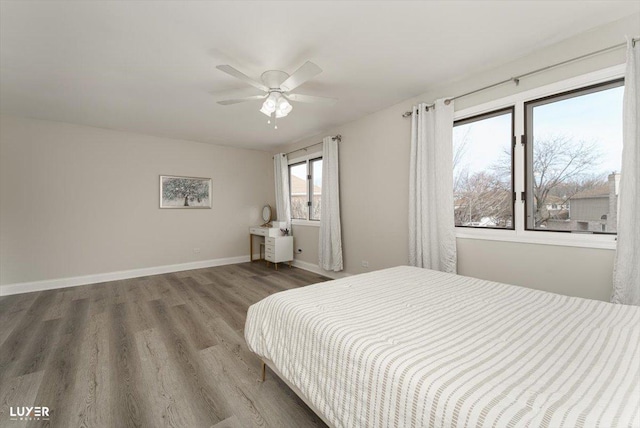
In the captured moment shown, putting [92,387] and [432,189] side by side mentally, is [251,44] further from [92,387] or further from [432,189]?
[92,387]

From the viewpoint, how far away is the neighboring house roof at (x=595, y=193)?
6.70 ft

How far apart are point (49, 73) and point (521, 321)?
429cm

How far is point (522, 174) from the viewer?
2.40m

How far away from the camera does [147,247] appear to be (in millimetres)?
4633

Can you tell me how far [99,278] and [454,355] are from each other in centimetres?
520

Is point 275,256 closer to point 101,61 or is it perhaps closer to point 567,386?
point 101,61

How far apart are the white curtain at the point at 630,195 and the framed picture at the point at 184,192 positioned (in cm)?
558

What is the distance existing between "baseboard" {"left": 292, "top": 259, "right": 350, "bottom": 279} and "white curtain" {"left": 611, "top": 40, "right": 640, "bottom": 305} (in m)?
2.98

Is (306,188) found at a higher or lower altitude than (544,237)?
higher

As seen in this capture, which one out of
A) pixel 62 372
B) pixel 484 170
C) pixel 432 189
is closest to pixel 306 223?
pixel 432 189

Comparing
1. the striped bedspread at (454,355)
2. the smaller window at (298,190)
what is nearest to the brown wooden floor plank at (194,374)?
the striped bedspread at (454,355)

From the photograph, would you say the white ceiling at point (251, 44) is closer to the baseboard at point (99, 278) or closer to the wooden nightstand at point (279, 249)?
the baseboard at point (99, 278)

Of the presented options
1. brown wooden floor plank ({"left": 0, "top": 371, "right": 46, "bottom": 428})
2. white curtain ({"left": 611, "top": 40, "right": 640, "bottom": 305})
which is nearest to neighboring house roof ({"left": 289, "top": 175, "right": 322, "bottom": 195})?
white curtain ({"left": 611, "top": 40, "right": 640, "bottom": 305})

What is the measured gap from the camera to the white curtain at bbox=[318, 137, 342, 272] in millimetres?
4188
